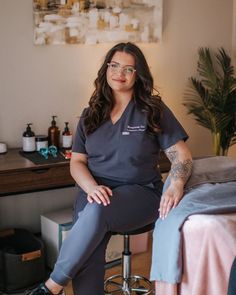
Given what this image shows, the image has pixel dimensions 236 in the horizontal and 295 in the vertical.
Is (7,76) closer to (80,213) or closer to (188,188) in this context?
(80,213)

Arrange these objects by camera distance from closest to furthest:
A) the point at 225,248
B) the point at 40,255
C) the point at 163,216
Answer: the point at 225,248, the point at 163,216, the point at 40,255

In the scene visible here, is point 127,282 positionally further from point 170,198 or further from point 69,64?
point 69,64

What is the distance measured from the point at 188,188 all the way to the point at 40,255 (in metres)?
0.96

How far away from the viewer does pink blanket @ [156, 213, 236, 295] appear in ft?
4.84

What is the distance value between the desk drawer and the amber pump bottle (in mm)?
364

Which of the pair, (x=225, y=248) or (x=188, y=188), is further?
(x=188, y=188)

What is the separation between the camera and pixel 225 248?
147cm

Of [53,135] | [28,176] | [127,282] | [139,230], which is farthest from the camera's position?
[53,135]

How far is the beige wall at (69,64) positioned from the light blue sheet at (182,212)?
47.3 inches

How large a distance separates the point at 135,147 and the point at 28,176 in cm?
62

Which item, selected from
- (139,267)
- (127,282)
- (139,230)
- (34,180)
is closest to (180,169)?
(139,230)

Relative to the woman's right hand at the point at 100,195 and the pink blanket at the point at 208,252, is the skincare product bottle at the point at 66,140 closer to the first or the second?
the woman's right hand at the point at 100,195

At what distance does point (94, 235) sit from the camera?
5.57 ft

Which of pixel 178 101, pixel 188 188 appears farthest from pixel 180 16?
pixel 188 188
